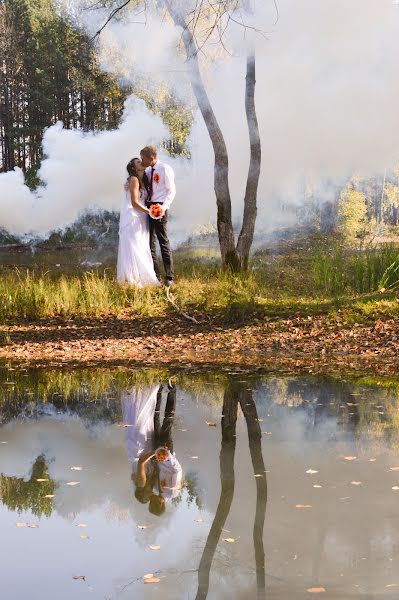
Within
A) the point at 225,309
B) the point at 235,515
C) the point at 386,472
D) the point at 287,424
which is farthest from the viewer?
the point at 225,309

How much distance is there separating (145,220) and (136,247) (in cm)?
47

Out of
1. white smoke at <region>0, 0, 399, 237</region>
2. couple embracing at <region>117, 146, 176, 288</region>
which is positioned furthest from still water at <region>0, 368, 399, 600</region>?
white smoke at <region>0, 0, 399, 237</region>

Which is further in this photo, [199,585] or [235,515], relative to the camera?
[235,515]

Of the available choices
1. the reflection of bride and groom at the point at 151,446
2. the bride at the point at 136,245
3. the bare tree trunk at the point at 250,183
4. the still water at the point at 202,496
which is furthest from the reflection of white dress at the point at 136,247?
the still water at the point at 202,496

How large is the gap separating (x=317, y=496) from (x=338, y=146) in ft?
84.2

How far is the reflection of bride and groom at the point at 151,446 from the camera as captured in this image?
5.31 m

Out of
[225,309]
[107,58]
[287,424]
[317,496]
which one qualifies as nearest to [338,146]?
[107,58]

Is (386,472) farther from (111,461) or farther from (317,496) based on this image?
(111,461)

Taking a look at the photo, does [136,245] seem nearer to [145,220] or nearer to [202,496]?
[145,220]

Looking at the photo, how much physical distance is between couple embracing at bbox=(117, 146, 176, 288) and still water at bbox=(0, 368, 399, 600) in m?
6.72

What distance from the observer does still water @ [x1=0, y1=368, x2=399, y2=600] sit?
4078mm

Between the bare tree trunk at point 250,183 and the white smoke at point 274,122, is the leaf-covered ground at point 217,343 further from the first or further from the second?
the white smoke at point 274,122

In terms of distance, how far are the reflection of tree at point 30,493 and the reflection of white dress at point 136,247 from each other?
954cm

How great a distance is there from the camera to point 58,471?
5828 millimetres
